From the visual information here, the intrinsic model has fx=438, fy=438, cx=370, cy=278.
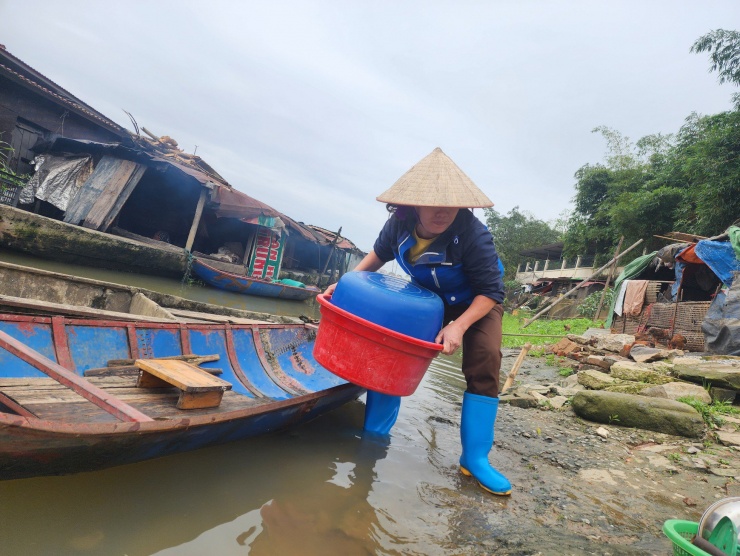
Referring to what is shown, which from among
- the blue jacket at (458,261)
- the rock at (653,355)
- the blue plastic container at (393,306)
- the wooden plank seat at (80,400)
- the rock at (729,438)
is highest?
the blue jacket at (458,261)

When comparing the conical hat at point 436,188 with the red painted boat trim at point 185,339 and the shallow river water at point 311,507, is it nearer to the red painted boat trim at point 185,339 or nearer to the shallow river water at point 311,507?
the shallow river water at point 311,507

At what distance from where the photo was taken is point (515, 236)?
116ft

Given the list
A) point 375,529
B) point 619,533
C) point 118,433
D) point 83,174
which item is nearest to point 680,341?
point 619,533

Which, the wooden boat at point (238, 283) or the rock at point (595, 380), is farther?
the wooden boat at point (238, 283)

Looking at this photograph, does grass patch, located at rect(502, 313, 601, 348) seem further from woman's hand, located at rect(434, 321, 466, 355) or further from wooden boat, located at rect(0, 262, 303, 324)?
woman's hand, located at rect(434, 321, 466, 355)

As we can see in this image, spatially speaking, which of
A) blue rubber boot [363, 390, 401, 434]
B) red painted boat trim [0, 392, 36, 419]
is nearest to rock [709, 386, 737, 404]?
blue rubber boot [363, 390, 401, 434]

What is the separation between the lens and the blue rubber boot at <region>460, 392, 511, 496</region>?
8.98 feet

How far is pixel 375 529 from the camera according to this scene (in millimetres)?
2180

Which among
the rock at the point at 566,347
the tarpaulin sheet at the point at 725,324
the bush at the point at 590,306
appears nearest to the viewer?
the tarpaulin sheet at the point at 725,324

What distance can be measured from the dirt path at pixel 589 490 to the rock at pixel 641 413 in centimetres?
10

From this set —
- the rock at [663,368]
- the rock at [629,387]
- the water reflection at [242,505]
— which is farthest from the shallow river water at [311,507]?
the rock at [663,368]

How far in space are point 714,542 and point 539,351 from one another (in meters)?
10.4

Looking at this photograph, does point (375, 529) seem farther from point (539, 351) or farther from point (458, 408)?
point (539, 351)

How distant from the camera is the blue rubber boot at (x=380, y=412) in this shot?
11.6 ft
